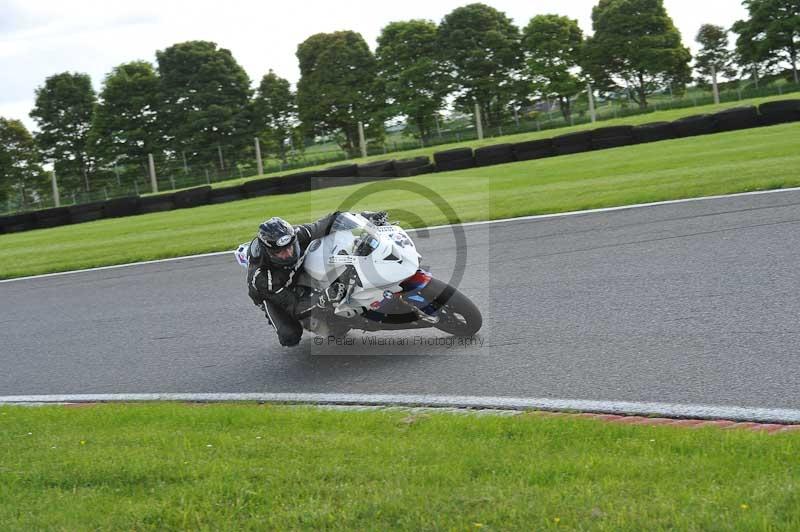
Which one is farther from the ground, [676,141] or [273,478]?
[676,141]

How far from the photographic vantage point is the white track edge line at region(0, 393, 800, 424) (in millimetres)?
4969

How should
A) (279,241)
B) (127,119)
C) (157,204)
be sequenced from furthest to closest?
1. (127,119)
2. (157,204)
3. (279,241)

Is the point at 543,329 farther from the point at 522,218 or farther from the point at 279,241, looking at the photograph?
the point at 522,218

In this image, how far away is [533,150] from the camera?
25562mm

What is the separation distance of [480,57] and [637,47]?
989cm

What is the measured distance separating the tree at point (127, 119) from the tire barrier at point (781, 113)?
142ft

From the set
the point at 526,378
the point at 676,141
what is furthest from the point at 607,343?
the point at 676,141

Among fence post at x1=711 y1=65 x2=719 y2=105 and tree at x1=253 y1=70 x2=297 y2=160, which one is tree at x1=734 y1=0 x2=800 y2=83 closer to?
fence post at x1=711 y1=65 x2=719 y2=105

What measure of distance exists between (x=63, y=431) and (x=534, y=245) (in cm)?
666

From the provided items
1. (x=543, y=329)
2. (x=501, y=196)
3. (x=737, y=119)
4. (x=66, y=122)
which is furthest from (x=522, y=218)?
(x=66, y=122)

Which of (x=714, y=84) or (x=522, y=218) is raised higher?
(x=714, y=84)

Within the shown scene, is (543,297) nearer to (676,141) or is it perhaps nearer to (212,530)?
(212,530)

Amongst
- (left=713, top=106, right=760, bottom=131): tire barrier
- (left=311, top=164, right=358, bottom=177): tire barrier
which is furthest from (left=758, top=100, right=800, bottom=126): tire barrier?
(left=311, top=164, right=358, bottom=177): tire barrier

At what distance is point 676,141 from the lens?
23641 mm
